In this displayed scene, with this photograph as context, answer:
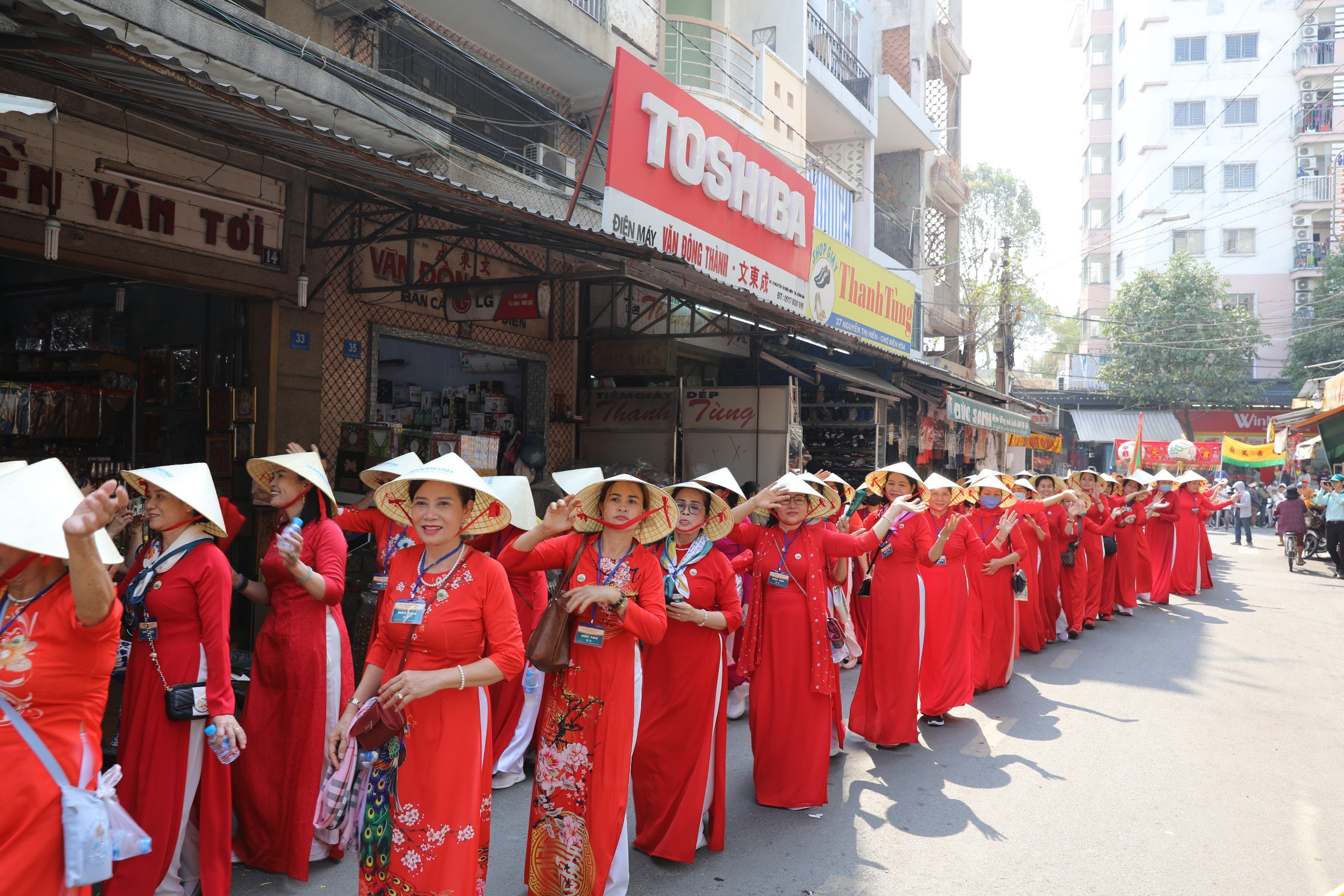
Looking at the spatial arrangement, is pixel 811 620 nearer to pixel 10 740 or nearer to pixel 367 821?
pixel 367 821

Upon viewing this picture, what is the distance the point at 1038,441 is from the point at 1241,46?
32500 mm

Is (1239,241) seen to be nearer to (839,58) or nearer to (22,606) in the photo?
(839,58)

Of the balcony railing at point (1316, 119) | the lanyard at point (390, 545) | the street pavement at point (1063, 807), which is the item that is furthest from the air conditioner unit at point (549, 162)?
the balcony railing at point (1316, 119)

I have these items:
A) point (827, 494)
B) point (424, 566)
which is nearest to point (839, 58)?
point (827, 494)

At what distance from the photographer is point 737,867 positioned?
4426 mm

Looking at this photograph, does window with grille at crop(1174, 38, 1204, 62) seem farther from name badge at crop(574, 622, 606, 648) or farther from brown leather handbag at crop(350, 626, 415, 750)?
brown leather handbag at crop(350, 626, 415, 750)

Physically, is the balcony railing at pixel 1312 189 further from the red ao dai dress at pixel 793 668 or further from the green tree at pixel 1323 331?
the red ao dai dress at pixel 793 668

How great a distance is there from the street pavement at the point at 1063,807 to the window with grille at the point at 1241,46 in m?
46.1

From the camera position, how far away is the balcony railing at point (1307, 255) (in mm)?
41031

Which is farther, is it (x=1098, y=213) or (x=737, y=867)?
(x=1098, y=213)

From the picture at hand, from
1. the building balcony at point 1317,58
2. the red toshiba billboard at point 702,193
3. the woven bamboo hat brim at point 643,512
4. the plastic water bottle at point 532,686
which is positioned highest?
the building balcony at point 1317,58

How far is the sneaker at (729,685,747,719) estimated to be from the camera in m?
7.20

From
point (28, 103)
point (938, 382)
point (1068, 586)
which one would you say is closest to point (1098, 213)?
point (938, 382)

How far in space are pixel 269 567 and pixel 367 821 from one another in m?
1.39
